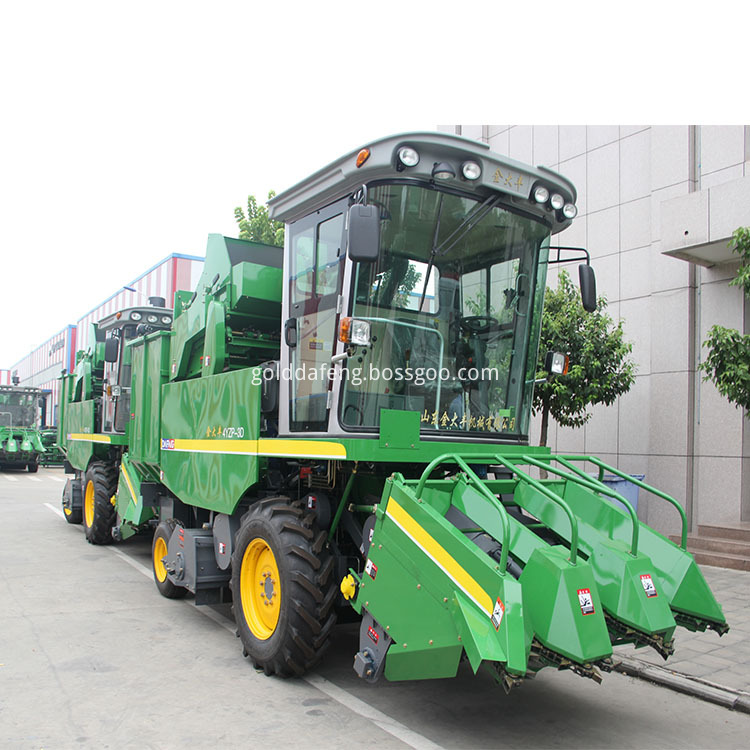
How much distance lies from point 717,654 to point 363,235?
4.34 meters

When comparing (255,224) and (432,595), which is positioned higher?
(255,224)

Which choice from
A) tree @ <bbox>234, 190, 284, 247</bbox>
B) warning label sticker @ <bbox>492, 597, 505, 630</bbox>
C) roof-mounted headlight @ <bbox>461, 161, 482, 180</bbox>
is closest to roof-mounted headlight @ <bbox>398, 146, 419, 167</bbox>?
roof-mounted headlight @ <bbox>461, 161, 482, 180</bbox>

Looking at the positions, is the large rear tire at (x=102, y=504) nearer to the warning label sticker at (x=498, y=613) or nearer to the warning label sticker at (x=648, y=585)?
the warning label sticker at (x=498, y=613)

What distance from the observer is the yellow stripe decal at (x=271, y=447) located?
4609mm

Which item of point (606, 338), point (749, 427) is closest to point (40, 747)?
point (606, 338)

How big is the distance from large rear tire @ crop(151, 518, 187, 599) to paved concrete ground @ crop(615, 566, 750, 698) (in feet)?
13.6

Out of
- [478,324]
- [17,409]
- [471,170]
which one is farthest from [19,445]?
[471,170]

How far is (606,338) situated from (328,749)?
7.22 metres

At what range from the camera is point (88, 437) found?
1112 cm

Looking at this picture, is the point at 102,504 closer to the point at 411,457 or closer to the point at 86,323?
the point at 411,457

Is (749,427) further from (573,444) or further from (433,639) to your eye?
(433,639)

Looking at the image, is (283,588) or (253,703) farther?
(283,588)

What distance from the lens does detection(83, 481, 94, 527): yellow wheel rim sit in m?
10.6

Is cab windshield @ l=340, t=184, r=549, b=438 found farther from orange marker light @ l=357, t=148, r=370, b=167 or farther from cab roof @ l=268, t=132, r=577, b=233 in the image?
orange marker light @ l=357, t=148, r=370, b=167
